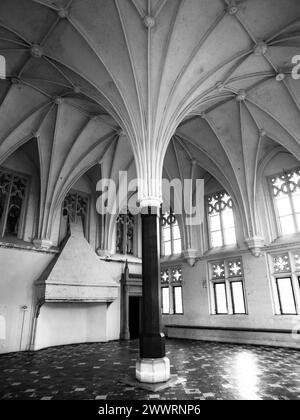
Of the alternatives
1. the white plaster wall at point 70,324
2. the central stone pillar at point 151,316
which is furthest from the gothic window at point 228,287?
the central stone pillar at point 151,316

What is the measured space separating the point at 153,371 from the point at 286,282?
7.60m

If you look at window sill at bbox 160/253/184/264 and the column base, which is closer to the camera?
the column base

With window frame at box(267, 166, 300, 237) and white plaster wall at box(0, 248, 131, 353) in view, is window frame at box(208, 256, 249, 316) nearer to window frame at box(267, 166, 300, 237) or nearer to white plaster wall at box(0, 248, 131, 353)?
window frame at box(267, 166, 300, 237)

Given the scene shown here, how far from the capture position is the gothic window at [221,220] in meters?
13.6

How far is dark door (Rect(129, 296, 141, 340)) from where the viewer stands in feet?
48.3

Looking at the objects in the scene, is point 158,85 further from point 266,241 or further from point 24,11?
point 266,241

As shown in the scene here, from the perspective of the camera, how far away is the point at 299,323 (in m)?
10.5

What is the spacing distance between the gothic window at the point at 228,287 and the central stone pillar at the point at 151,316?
7.06 meters

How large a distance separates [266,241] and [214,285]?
330 centimetres

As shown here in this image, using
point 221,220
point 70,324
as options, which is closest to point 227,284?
point 221,220

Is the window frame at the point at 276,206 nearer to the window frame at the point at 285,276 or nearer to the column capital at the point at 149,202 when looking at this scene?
the window frame at the point at 285,276

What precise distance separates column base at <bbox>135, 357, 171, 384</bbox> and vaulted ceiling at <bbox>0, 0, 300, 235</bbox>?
3985 mm

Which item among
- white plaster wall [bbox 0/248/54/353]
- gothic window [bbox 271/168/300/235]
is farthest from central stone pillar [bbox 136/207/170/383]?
gothic window [bbox 271/168/300/235]
